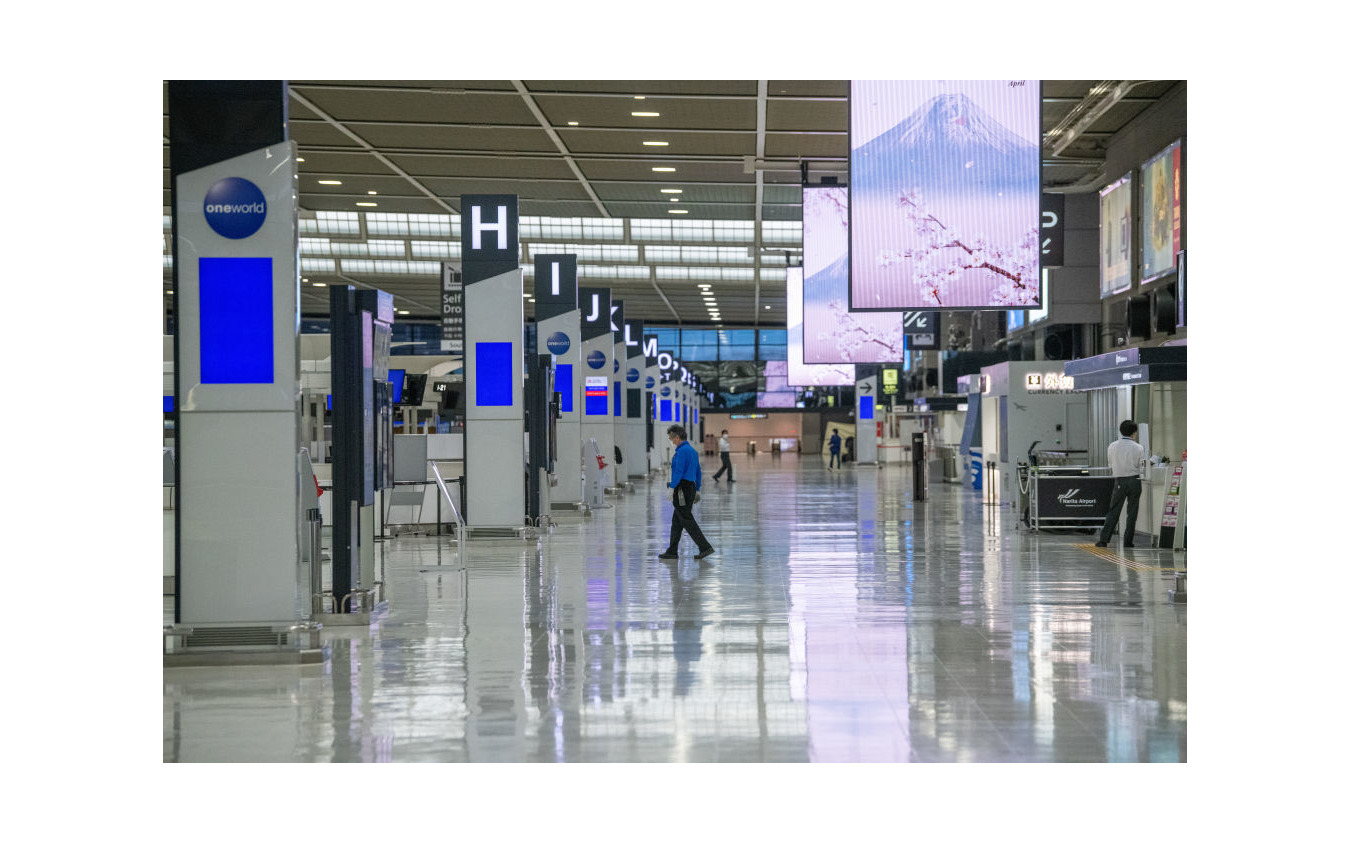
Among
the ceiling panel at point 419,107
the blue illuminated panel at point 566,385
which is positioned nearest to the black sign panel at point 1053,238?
the ceiling panel at point 419,107

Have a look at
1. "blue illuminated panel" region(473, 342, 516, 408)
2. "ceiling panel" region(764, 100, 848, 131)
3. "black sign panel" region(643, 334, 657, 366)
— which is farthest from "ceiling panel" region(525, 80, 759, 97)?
"black sign panel" region(643, 334, 657, 366)

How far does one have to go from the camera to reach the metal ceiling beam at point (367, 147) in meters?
18.6

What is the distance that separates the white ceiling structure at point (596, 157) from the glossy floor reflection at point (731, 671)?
6215 mm

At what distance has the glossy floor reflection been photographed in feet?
19.2

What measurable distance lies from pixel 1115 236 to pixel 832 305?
525cm

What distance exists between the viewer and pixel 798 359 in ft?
89.4

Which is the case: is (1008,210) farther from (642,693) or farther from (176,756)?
(176,756)

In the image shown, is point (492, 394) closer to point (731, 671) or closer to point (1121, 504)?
point (1121, 504)

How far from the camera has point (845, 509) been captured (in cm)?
2352

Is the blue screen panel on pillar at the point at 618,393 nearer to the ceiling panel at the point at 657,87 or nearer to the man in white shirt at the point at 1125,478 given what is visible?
the ceiling panel at the point at 657,87

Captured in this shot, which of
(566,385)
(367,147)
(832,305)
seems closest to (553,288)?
(566,385)
